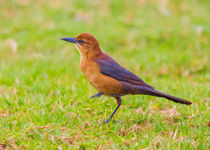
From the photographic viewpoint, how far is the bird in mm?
4246

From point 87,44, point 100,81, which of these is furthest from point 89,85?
point 100,81

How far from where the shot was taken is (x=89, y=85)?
5922 mm

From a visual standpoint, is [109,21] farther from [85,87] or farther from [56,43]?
[85,87]

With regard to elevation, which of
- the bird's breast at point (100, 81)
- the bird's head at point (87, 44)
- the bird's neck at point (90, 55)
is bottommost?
the bird's breast at point (100, 81)

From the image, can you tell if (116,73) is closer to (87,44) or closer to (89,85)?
(87,44)

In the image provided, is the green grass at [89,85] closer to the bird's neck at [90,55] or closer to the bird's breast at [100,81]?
the bird's breast at [100,81]

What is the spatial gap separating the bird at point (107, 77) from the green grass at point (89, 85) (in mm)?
399

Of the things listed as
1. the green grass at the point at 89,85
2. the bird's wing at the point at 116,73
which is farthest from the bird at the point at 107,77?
the green grass at the point at 89,85

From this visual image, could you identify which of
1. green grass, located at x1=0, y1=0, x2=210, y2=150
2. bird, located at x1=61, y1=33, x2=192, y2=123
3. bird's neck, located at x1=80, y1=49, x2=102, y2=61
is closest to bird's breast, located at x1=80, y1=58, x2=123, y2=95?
bird, located at x1=61, y1=33, x2=192, y2=123

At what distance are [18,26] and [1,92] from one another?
498 cm

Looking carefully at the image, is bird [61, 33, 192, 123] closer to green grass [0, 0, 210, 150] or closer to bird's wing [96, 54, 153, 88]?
bird's wing [96, 54, 153, 88]

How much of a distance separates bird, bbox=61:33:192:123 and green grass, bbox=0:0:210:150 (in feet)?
1.31

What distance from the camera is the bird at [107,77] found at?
4.25 meters

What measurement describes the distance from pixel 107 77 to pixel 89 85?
5.45 ft
